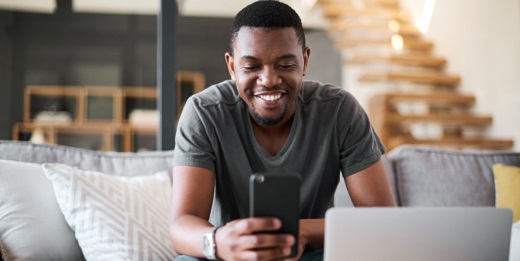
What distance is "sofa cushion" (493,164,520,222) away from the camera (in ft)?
6.44

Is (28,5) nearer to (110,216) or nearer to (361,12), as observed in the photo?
(361,12)

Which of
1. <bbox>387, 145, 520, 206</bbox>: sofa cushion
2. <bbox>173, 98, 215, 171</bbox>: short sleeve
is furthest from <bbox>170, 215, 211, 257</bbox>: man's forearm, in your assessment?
<bbox>387, 145, 520, 206</bbox>: sofa cushion

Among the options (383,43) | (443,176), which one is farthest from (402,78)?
(443,176)

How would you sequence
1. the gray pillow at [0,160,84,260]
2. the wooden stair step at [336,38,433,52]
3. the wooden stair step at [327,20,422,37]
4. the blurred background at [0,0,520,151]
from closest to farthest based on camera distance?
the gray pillow at [0,160,84,260]
the blurred background at [0,0,520,151]
the wooden stair step at [336,38,433,52]
the wooden stair step at [327,20,422,37]

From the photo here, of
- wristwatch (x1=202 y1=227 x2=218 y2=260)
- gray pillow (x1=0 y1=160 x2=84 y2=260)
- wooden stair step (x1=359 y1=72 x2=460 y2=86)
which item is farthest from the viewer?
wooden stair step (x1=359 y1=72 x2=460 y2=86)

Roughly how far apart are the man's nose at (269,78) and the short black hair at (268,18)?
10cm

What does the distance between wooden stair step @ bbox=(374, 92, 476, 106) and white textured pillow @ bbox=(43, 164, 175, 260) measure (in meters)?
2.47

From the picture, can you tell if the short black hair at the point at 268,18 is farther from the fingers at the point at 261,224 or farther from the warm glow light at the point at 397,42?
the warm glow light at the point at 397,42

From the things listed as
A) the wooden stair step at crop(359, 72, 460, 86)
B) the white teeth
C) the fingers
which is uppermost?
the wooden stair step at crop(359, 72, 460, 86)

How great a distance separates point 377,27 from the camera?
14.8 ft

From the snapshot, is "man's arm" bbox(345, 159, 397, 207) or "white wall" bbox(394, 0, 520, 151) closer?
"man's arm" bbox(345, 159, 397, 207)

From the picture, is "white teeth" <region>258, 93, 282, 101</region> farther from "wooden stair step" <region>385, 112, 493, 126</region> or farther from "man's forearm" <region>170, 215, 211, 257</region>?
"wooden stair step" <region>385, 112, 493, 126</region>

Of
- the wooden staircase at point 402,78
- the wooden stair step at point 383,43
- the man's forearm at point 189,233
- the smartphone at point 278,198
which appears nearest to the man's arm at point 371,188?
the man's forearm at point 189,233

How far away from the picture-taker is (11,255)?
1.59m
